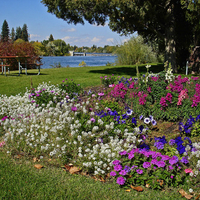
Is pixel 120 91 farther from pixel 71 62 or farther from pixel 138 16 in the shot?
pixel 71 62

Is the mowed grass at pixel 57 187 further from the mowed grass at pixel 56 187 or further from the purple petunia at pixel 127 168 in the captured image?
the purple petunia at pixel 127 168

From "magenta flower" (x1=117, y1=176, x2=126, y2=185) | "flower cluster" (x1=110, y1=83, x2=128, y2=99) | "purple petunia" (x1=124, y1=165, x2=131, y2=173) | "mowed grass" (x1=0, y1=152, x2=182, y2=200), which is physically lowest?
"mowed grass" (x1=0, y1=152, x2=182, y2=200)

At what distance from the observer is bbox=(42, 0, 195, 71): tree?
10.6 meters

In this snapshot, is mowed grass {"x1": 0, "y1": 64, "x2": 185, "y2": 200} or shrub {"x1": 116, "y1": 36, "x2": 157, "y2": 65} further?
shrub {"x1": 116, "y1": 36, "x2": 157, "y2": 65}

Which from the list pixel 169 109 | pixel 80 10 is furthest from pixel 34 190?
pixel 80 10

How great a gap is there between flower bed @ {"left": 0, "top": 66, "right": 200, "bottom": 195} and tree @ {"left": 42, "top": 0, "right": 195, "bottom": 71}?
6.19 meters

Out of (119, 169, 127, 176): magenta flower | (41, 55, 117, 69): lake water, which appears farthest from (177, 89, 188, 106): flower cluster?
(41, 55, 117, 69): lake water

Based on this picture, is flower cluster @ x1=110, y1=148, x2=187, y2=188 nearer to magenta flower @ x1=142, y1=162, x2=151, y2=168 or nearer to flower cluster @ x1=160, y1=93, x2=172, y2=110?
magenta flower @ x1=142, y1=162, x2=151, y2=168

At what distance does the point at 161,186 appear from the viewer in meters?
→ 2.84

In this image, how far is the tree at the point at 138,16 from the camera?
1062 cm

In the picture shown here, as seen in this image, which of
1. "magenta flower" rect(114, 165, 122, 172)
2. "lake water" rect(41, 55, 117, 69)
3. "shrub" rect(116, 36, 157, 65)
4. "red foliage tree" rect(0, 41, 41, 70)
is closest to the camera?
"magenta flower" rect(114, 165, 122, 172)

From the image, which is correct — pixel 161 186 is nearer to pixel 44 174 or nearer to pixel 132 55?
pixel 44 174

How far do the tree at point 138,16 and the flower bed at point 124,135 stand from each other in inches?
244

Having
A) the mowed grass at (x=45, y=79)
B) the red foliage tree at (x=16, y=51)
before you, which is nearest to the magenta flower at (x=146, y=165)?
Result: the mowed grass at (x=45, y=79)
